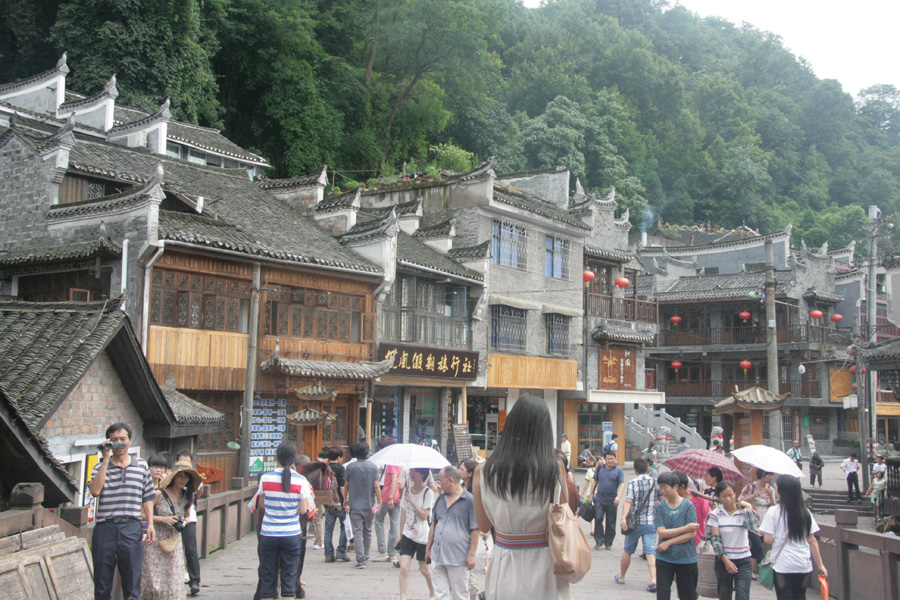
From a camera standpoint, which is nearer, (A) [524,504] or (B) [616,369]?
(A) [524,504]

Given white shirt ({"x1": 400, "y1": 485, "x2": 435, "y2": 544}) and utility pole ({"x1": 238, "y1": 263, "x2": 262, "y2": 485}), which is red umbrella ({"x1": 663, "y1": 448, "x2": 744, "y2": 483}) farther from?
utility pole ({"x1": 238, "y1": 263, "x2": 262, "y2": 485})

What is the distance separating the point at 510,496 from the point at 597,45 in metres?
63.3

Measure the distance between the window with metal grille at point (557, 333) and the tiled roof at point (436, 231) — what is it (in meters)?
5.84

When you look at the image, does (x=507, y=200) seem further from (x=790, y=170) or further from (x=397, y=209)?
(x=790, y=170)

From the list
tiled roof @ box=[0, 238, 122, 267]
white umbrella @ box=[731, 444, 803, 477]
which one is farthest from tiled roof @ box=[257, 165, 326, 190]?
white umbrella @ box=[731, 444, 803, 477]

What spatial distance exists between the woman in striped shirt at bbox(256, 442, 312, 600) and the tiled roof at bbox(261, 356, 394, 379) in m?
12.9

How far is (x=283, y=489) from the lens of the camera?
8727mm

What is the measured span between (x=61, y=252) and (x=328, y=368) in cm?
708

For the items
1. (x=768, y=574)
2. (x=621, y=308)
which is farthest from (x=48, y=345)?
(x=621, y=308)

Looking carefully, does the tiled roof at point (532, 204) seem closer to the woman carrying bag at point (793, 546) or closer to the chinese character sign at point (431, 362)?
the chinese character sign at point (431, 362)

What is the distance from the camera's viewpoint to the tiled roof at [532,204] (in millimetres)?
30781

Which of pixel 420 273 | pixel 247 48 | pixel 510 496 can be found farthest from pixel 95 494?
pixel 247 48

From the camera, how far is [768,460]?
35.8 ft

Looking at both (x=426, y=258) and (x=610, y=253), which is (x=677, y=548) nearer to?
(x=426, y=258)
